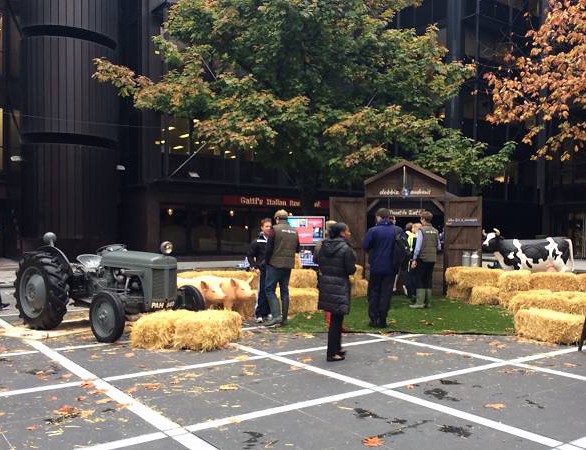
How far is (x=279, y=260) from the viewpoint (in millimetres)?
9031

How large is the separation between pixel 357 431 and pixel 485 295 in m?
8.08

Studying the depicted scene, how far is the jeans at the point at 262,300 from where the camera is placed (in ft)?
31.2

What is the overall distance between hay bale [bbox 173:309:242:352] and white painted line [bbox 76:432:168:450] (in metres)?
2.89

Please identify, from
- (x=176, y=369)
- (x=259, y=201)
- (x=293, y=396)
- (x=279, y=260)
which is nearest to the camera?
(x=293, y=396)

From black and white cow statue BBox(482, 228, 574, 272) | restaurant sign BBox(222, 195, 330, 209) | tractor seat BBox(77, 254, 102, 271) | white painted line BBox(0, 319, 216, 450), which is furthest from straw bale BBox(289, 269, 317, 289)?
restaurant sign BBox(222, 195, 330, 209)

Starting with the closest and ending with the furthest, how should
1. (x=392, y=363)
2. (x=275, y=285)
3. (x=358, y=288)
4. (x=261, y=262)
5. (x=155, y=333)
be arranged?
(x=392, y=363), (x=155, y=333), (x=275, y=285), (x=261, y=262), (x=358, y=288)

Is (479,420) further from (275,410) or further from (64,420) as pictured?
(64,420)

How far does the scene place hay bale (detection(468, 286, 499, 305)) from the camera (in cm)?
1188

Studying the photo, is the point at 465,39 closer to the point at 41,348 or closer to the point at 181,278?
the point at 181,278

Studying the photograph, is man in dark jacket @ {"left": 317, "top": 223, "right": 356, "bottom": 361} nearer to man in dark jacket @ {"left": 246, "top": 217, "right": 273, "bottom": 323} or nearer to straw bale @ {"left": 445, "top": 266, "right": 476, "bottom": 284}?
man in dark jacket @ {"left": 246, "top": 217, "right": 273, "bottom": 323}

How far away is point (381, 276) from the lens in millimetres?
9117

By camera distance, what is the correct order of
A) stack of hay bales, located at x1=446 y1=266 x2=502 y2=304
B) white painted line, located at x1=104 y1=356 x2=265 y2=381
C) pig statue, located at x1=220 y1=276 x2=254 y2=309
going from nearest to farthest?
1. white painted line, located at x1=104 y1=356 x2=265 y2=381
2. pig statue, located at x1=220 y1=276 x2=254 y2=309
3. stack of hay bales, located at x1=446 y1=266 x2=502 y2=304

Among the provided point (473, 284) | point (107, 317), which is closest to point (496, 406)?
point (107, 317)

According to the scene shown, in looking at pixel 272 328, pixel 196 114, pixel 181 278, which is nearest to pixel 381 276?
pixel 272 328
